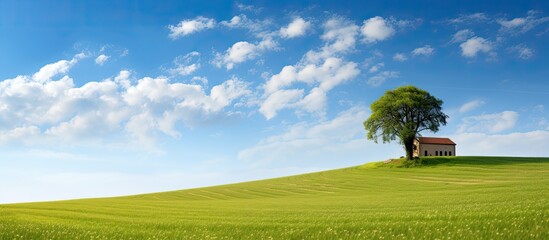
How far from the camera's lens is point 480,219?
65.0 feet

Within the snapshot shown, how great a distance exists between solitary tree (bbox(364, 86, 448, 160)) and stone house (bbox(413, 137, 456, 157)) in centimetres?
1986

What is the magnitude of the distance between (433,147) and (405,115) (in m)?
28.3

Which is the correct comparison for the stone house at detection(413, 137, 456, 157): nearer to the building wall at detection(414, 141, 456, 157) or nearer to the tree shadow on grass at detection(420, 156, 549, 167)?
the building wall at detection(414, 141, 456, 157)

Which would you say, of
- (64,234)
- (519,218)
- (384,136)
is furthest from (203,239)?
(384,136)

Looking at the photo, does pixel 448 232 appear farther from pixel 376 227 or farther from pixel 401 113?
pixel 401 113

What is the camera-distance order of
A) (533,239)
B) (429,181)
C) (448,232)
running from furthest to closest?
(429,181) < (448,232) < (533,239)

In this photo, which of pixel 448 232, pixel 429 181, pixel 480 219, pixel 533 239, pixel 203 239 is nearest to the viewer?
pixel 533 239

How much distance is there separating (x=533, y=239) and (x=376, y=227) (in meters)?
6.10

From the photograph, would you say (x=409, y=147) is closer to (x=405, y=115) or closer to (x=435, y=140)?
(x=405, y=115)

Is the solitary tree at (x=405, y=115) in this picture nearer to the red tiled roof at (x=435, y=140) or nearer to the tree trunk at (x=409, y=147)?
the tree trunk at (x=409, y=147)

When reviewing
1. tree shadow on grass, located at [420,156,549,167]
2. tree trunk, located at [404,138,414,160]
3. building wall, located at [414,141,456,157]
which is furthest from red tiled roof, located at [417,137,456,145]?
tree trunk, located at [404,138,414,160]

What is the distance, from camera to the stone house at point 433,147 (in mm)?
120625

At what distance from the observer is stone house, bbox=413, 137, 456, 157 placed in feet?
396

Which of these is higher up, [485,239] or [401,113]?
[401,113]
